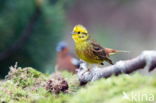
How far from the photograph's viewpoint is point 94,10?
2067 cm

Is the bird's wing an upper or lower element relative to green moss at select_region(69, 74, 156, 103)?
upper

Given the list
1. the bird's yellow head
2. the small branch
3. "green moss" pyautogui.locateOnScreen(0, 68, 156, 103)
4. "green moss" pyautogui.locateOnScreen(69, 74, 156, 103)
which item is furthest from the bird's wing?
"green moss" pyautogui.locateOnScreen(69, 74, 156, 103)

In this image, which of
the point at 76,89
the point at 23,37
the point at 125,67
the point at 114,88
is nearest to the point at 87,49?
the point at 76,89

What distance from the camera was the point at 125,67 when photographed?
13.6 ft

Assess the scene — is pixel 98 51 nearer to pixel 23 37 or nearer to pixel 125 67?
pixel 125 67

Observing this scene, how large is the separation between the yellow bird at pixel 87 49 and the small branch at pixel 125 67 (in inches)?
26.0

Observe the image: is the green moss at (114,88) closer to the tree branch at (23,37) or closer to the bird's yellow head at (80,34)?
the bird's yellow head at (80,34)

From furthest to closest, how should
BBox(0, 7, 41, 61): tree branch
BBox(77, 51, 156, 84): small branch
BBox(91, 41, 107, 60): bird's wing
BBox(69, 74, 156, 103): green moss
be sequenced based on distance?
BBox(0, 7, 41, 61): tree branch → BBox(91, 41, 107, 60): bird's wing → BBox(77, 51, 156, 84): small branch → BBox(69, 74, 156, 103): green moss

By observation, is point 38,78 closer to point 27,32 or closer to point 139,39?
point 27,32

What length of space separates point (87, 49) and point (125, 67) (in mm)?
1328

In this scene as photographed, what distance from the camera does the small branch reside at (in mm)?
3961

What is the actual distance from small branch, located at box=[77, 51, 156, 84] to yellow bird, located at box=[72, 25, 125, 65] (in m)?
0.66

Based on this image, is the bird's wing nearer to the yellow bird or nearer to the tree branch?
the yellow bird

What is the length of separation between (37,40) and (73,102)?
7.71m
